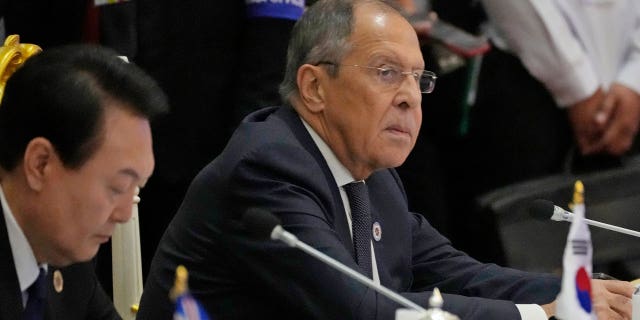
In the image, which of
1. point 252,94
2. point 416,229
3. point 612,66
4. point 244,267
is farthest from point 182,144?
point 612,66

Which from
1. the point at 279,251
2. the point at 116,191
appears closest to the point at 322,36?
the point at 279,251

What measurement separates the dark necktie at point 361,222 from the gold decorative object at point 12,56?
76 cm

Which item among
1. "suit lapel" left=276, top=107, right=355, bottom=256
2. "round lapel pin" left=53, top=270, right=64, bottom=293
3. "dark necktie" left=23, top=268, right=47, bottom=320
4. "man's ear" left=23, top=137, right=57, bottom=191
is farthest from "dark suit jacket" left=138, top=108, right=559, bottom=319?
"man's ear" left=23, top=137, right=57, bottom=191

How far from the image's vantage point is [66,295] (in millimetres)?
2789

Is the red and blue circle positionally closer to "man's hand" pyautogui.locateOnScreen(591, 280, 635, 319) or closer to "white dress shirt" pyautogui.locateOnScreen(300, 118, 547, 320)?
"man's hand" pyautogui.locateOnScreen(591, 280, 635, 319)

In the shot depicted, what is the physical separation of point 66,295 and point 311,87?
2.43 feet

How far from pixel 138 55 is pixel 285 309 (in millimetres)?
1252

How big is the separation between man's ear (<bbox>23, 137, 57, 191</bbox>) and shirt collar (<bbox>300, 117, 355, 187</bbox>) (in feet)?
2.72

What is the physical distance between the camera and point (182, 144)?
4.04 metres

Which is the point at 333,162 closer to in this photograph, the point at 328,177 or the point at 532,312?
the point at 328,177

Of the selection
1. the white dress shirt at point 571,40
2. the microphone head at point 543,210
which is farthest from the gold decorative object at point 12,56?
the white dress shirt at point 571,40

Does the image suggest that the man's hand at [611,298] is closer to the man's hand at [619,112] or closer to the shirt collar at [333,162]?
the shirt collar at [333,162]

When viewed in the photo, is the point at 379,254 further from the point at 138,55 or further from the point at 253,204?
the point at 138,55

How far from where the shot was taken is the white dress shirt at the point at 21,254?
2525 mm
